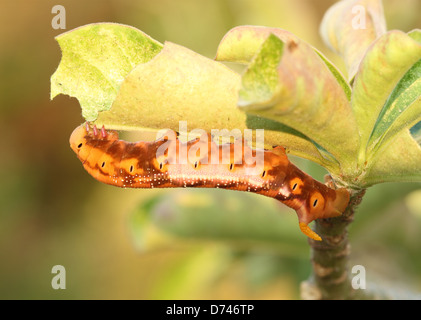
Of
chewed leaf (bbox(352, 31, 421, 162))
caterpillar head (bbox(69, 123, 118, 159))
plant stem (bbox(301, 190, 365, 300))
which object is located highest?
caterpillar head (bbox(69, 123, 118, 159))

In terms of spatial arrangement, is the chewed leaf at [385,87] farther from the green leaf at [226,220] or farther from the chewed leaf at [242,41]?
the green leaf at [226,220]

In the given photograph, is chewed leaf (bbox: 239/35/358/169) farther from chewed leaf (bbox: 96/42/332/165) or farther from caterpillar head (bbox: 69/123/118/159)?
caterpillar head (bbox: 69/123/118/159)

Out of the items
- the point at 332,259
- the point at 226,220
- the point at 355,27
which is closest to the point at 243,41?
the point at 355,27

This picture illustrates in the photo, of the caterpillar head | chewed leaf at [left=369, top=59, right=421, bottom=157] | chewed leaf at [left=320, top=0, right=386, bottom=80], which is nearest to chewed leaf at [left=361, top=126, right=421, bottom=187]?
chewed leaf at [left=369, top=59, right=421, bottom=157]

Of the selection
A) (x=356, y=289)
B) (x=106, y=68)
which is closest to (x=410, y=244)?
(x=356, y=289)

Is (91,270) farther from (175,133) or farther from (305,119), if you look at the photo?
(305,119)

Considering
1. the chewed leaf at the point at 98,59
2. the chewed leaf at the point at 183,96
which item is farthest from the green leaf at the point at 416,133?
the chewed leaf at the point at 98,59

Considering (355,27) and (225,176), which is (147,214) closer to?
(225,176)
